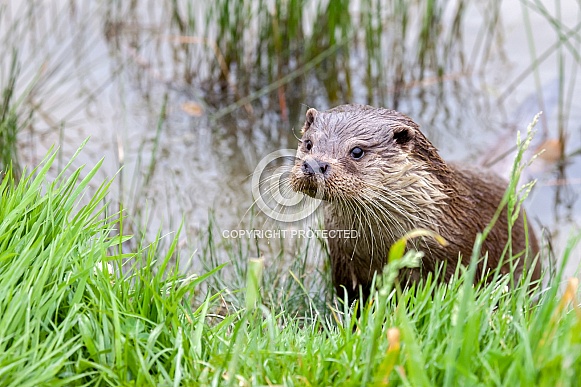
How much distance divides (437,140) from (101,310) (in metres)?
3.59

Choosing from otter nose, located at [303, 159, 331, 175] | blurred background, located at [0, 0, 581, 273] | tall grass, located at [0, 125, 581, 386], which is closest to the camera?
tall grass, located at [0, 125, 581, 386]

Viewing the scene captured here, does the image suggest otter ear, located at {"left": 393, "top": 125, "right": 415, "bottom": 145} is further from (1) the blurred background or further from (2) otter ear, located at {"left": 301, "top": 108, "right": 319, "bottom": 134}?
(1) the blurred background

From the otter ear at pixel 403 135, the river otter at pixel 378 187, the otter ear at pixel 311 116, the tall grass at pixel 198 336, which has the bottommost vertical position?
the tall grass at pixel 198 336

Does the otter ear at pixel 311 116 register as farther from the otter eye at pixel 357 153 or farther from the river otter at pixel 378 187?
the otter eye at pixel 357 153

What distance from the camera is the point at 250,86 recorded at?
5383mm

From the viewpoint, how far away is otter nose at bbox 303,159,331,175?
2732 mm

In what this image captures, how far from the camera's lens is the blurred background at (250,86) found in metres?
4.77

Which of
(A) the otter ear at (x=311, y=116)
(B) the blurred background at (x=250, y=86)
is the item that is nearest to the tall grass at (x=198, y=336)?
(A) the otter ear at (x=311, y=116)

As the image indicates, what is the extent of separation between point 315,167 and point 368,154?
243 millimetres

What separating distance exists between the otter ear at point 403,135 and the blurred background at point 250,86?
57.3 inches

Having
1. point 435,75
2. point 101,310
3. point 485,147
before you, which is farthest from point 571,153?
point 101,310

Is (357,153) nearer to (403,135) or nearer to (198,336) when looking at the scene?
(403,135)

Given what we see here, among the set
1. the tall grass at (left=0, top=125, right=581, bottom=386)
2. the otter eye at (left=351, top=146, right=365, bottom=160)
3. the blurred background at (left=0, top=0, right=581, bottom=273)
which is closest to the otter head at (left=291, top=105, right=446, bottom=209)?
the otter eye at (left=351, top=146, right=365, bottom=160)

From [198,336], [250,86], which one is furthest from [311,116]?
[250,86]
